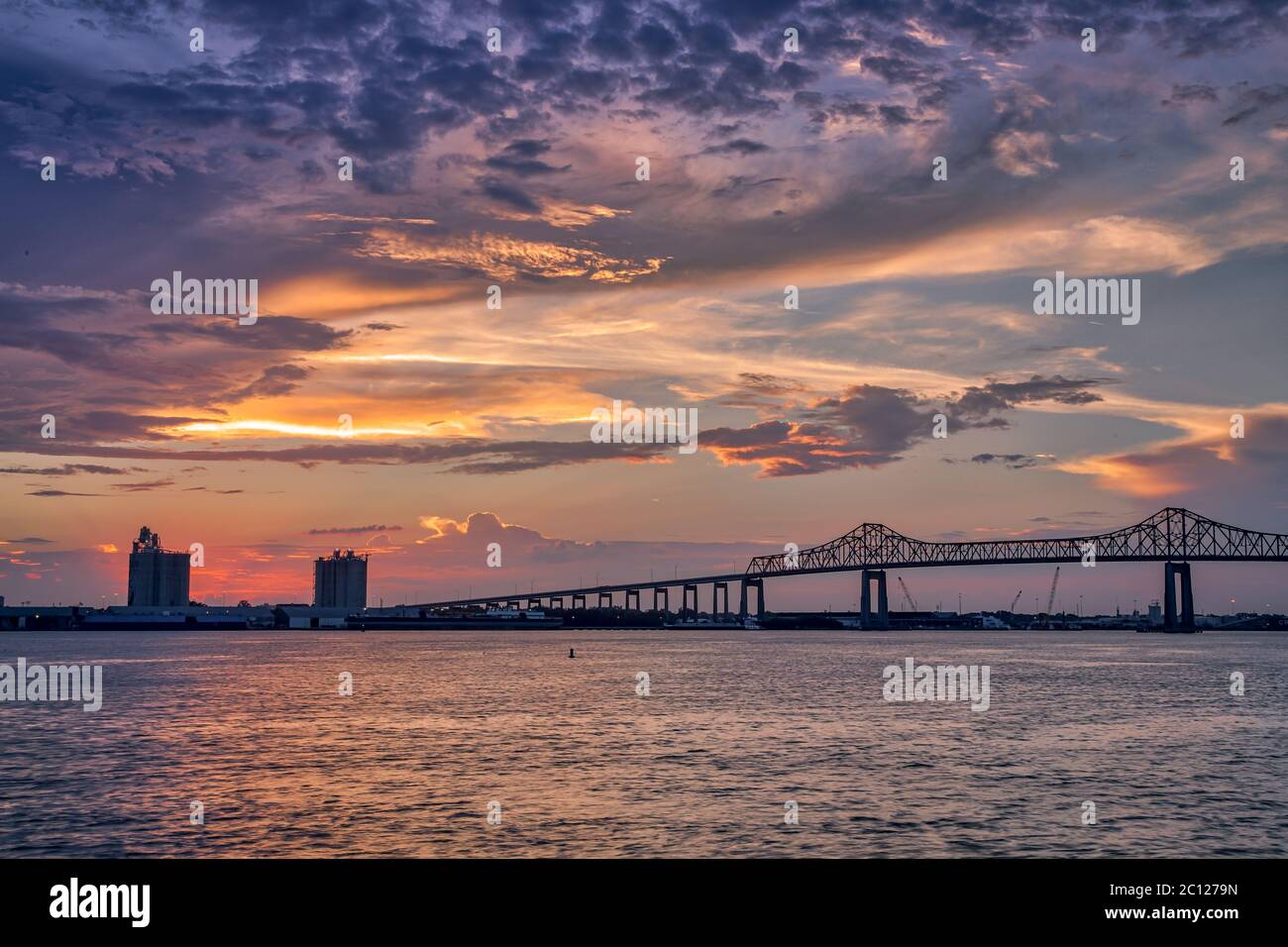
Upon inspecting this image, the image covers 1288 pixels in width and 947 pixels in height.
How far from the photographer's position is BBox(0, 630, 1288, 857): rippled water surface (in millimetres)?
30109

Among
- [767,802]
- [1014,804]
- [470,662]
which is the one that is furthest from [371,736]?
[470,662]

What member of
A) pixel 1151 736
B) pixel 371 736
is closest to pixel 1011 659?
pixel 1151 736

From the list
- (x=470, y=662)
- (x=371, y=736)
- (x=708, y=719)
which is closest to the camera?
(x=371, y=736)

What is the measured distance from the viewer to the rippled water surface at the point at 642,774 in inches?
1185

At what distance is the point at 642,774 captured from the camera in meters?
41.5
